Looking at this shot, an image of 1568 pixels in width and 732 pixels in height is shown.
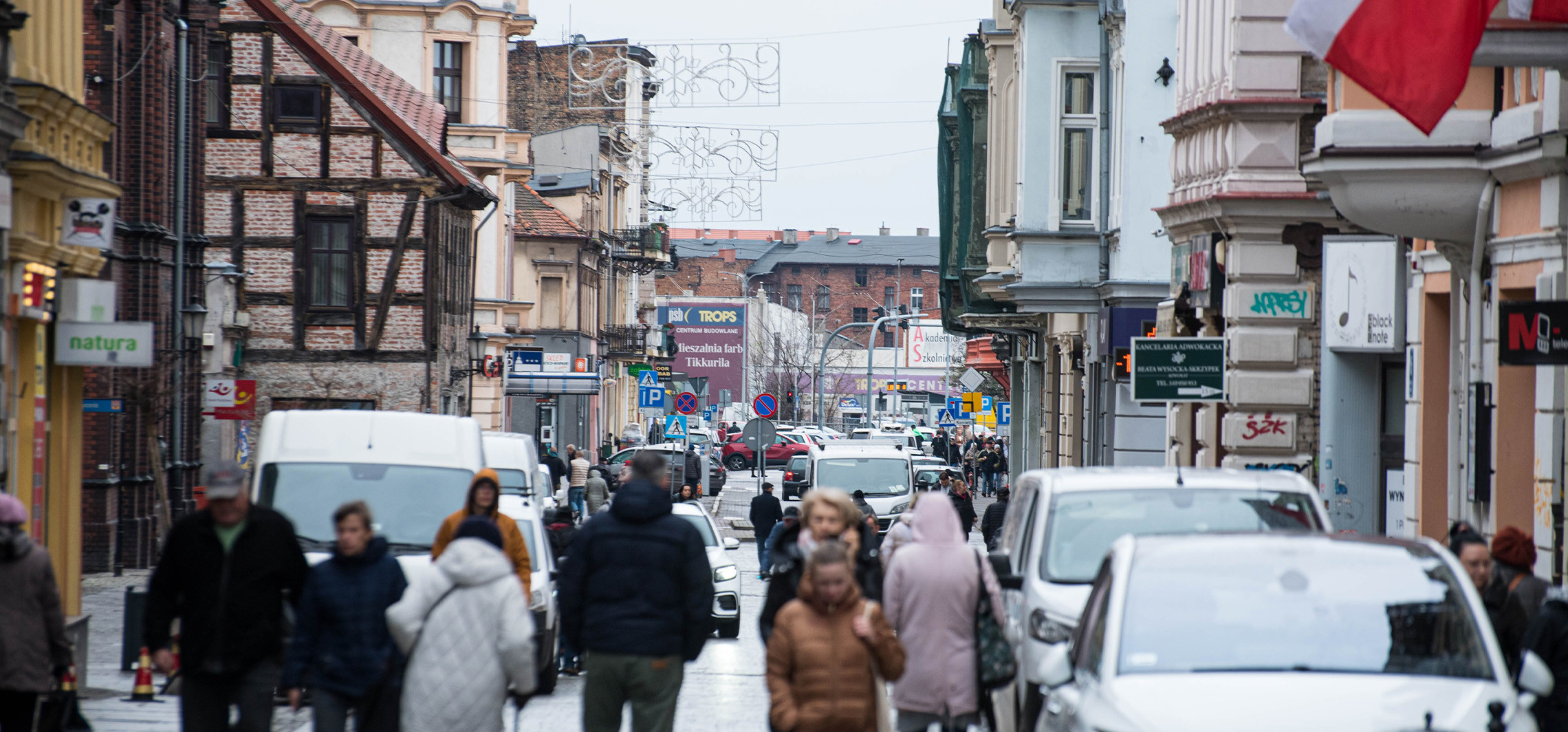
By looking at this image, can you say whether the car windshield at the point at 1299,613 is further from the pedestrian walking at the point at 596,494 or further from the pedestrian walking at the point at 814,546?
the pedestrian walking at the point at 596,494

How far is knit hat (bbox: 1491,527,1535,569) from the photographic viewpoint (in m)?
→ 9.21

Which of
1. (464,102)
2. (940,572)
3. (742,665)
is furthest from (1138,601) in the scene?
(464,102)

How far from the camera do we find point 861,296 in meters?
144

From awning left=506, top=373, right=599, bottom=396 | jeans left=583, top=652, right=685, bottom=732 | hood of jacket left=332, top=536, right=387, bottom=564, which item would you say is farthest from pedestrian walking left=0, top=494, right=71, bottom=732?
awning left=506, top=373, right=599, bottom=396

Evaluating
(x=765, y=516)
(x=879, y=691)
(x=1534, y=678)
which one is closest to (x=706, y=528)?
(x=765, y=516)

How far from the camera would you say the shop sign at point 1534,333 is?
429 inches

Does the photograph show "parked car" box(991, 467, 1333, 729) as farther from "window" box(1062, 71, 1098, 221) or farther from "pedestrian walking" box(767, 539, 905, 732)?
"window" box(1062, 71, 1098, 221)

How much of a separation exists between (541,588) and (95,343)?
14.2 ft

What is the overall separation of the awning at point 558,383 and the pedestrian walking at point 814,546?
36516 mm

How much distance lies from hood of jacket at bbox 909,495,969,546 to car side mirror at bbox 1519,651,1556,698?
110 inches

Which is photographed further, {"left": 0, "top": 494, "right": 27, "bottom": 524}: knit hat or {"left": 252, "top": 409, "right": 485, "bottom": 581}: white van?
{"left": 252, "top": 409, "right": 485, "bottom": 581}: white van

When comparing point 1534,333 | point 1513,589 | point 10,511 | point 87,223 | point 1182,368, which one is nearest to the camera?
point 10,511

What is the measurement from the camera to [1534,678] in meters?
6.69

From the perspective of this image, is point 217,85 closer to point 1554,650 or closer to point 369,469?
point 369,469
